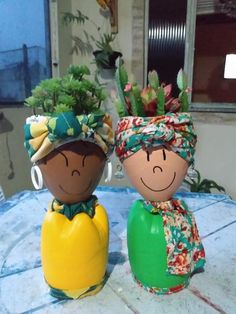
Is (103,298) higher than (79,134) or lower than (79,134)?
lower

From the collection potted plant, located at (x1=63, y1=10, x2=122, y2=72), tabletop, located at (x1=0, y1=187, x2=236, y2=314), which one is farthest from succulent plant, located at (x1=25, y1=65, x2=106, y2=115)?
potted plant, located at (x1=63, y1=10, x2=122, y2=72)

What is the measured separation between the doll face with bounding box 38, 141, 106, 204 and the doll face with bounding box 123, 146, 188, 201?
6cm

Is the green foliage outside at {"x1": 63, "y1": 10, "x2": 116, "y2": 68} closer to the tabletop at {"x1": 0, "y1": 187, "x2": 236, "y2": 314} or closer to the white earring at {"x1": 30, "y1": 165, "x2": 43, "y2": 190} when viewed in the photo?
the tabletop at {"x1": 0, "y1": 187, "x2": 236, "y2": 314}

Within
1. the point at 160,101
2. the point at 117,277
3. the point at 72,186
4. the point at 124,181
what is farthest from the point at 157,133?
the point at 124,181

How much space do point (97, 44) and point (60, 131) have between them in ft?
5.19

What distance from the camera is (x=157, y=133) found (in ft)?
1.57

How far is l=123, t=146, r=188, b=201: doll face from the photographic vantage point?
0.50 metres

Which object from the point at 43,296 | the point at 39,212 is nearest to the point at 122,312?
the point at 43,296

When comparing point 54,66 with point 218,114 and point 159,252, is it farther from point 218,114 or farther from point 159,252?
point 159,252

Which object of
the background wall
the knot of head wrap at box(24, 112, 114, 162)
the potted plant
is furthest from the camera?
the potted plant

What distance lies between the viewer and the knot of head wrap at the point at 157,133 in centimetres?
48

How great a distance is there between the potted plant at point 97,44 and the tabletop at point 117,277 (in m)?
1.14

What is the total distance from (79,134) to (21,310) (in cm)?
32

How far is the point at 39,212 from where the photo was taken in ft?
2.97
